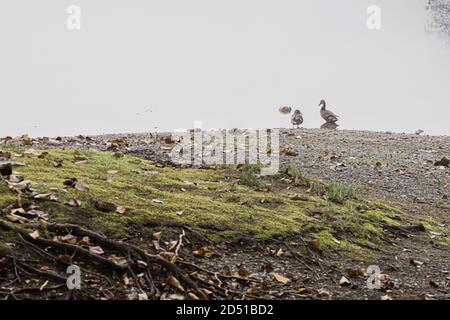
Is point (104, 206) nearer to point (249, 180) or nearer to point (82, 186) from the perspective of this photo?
point (82, 186)

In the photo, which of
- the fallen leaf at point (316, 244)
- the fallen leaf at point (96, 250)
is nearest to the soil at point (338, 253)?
the fallen leaf at point (316, 244)

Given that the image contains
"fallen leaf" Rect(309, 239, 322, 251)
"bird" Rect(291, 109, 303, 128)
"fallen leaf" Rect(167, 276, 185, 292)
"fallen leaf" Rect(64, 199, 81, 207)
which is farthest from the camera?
"bird" Rect(291, 109, 303, 128)

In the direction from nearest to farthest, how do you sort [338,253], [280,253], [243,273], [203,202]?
[243,273], [280,253], [338,253], [203,202]

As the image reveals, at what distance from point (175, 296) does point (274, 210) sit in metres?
3.10

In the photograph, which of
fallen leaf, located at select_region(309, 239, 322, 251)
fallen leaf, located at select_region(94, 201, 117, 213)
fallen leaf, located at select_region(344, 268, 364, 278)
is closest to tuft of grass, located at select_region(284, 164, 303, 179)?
fallen leaf, located at select_region(309, 239, 322, 251)

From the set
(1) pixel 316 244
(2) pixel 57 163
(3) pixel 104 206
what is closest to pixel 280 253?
(1) pixel 316 244

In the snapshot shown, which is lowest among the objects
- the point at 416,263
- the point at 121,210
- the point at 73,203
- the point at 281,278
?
the point at 416,263

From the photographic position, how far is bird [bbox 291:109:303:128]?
64.9 ft

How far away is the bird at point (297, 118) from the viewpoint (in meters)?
19.8

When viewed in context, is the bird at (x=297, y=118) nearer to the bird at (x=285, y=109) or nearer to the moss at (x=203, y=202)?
the bird at (x=285, y=109)

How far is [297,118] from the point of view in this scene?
19844 millimetres

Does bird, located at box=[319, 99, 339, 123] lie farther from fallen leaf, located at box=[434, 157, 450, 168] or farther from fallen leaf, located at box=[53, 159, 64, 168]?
fallen leaf, located at box=[53, 159, 64, 168]
